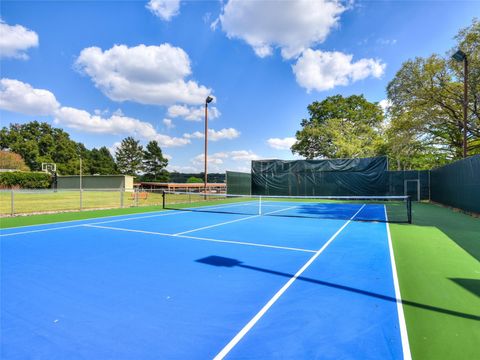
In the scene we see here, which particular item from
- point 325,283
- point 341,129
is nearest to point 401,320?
point 325,283

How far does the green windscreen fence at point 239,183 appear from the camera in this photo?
24.4 meters

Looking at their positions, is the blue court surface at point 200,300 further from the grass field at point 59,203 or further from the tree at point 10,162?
the tree at point 10,162

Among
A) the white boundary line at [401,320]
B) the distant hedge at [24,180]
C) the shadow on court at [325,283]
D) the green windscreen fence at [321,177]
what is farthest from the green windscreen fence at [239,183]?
the distant hedge at [24,180]

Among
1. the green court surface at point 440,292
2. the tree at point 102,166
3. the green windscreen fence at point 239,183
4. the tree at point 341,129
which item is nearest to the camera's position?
the green court surface at point 440,292

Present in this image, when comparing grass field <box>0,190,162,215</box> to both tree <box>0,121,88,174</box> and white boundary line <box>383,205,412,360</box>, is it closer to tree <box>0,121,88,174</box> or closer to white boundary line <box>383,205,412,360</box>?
white boundary line <box>383,205,412,360</box>

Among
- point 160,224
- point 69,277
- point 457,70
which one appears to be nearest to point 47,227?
point 160,224

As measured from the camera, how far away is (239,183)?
85.2 ft

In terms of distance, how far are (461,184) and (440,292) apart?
506 inches

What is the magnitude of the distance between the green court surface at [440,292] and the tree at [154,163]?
6554 centimetres

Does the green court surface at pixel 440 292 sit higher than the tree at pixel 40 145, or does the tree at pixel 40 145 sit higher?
the tree at pixel 40 145

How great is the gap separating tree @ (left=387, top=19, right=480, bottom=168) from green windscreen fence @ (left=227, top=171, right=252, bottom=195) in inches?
513

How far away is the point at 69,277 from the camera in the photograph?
4.44m

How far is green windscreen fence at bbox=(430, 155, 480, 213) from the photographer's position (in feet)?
38.6

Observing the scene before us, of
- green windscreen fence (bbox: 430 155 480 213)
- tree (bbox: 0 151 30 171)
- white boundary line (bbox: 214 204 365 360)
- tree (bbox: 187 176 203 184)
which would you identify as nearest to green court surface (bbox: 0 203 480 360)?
white boundary line (bbox: 214 204 365 360)
